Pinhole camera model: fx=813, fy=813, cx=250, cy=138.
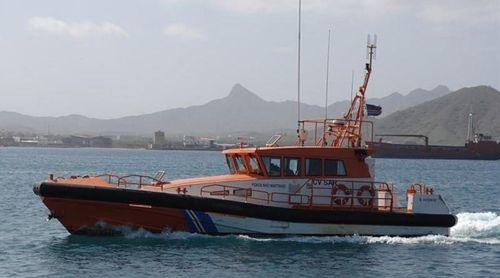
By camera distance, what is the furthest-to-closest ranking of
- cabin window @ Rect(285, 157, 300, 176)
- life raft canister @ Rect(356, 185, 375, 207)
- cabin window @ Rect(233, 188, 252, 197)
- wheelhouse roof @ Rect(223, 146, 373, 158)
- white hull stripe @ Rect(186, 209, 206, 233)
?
life raft canister @ Rect(356, 185, 375, 207), cabin window @ Rect(285, 157, 300, 176), wheelhouse roof @ Rect(223, 146, 373, 158), cabin window @ Rect(233, 188, 252, 197), white hull stripe @ Rect(186, 209, 206, 233)

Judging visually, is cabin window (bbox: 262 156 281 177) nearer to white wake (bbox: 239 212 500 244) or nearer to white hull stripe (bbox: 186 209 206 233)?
white wake (bbox: 239 212 500 244)

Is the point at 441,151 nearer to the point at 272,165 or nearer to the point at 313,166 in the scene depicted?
the point at 313,166

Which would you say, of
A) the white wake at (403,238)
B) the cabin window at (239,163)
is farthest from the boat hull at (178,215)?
the cabin window at (239,163)

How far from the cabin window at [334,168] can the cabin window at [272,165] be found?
4.11 ft

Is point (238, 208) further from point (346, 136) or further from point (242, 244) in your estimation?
point (346, 136)

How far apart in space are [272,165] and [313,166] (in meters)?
1.06

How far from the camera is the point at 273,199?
66.9ft

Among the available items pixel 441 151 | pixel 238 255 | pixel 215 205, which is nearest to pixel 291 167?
pixel 215 205

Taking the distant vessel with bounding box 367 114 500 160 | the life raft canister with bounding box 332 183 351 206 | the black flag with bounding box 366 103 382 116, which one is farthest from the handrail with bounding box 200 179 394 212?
the distant vessel with bounding box 367 114 500 160

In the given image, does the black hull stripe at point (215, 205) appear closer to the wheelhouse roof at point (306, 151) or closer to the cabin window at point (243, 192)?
the cabin window at point (243, 192)

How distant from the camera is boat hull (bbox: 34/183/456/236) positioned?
64.1ft

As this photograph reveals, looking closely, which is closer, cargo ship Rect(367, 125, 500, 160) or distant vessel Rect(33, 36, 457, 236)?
distant vessel Rect(33, 36, 457, 236)

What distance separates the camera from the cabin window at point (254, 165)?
20531 millimetres

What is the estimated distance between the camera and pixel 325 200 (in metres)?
20.8
